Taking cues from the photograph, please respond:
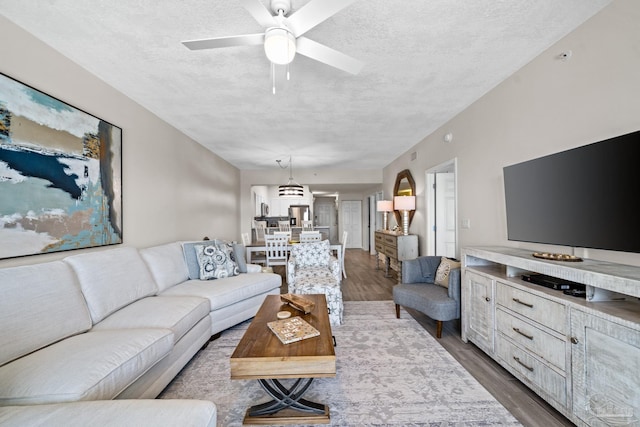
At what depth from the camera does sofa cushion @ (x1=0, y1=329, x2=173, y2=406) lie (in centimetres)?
114

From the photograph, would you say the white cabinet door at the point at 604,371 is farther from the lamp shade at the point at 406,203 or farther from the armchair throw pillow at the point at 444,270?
the lamp shade at the point at 406,203

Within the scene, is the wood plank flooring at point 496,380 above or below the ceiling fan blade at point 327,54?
below

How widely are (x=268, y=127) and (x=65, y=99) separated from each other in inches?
85.1

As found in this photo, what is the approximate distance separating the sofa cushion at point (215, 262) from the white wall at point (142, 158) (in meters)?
0.65

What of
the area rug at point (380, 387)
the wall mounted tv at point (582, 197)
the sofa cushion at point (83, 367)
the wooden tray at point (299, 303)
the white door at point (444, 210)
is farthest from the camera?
the white door at point (444, 210)

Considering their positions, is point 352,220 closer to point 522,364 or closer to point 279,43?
point 522,364

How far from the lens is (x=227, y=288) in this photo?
274 cm

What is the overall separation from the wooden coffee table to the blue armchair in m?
1.35

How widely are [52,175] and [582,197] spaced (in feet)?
12.2

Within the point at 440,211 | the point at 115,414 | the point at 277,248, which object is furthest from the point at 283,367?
the point at 440,211

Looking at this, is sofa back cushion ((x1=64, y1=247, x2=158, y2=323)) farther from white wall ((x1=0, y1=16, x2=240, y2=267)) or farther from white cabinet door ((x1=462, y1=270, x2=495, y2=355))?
white cabinet door ((x1=462, y1=270, x2=495, y2=355))

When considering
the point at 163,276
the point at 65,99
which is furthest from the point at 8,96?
the point at 163,276

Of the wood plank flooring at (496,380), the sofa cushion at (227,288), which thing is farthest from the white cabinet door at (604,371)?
the sofa cushion at (227,288)

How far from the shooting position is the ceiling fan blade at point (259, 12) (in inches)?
51.2
